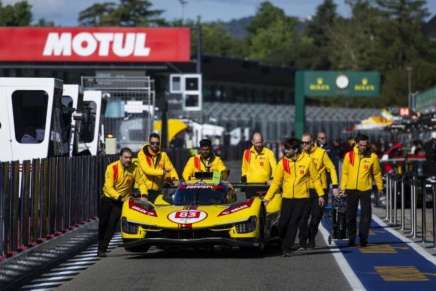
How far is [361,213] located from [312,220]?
1.16 metres

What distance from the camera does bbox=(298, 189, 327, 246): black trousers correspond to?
62.4 feet

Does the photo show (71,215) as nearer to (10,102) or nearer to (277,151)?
(10,102)

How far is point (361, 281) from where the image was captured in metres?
15.2

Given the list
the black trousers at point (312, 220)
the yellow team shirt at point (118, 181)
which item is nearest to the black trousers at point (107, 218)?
the yellow team shirt at point (118, 181)

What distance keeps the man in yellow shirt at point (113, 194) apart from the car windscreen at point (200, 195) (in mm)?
779

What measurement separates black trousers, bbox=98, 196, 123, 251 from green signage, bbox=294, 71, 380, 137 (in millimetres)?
56069

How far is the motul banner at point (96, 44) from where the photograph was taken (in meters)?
50.9

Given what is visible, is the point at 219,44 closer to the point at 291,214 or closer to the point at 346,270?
the point at 291,214

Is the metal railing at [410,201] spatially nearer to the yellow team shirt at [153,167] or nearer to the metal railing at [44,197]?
the yellow team shirt at [153,167]

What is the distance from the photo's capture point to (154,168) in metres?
20.5

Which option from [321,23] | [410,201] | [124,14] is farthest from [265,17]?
[410,201]

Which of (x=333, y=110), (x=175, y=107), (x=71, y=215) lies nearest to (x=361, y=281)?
(x=71, y=215)

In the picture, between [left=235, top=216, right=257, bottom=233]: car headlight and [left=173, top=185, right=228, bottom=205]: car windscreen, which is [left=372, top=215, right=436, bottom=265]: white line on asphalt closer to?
[left=235, top=216, right=257, bottom=233]: car headlight

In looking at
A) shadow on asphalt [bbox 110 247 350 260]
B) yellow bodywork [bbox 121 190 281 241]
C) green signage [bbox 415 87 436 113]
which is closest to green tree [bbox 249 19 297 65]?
green signage [bbox 415 87 436 113]
